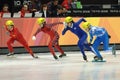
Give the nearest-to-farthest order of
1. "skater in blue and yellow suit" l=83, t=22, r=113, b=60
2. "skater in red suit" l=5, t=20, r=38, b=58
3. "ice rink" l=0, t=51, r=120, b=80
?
"ice rink" l=0, t=51, r=120, b=80 < "skater in blue and yellow suit" l=83, t=22, r=113, b=60 < "skater in red suit" l=5, t=20, r=38, b=58

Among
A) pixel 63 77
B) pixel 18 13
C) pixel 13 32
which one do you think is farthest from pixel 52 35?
pixel 63 77

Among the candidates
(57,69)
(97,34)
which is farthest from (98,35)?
(57,69)

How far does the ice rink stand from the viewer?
36.5 feet

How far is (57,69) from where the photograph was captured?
42.7 feet

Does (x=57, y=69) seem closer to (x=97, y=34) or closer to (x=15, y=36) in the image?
(x=97, y=34)

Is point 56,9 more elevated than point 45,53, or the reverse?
point 56,9

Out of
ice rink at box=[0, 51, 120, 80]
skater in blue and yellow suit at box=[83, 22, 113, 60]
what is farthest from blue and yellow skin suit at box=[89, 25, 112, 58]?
ice rink at box=[0, 51, 120, 80]

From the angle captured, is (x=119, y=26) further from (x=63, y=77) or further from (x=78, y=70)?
(x=63, y=77)

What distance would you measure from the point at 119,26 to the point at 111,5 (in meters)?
1.17

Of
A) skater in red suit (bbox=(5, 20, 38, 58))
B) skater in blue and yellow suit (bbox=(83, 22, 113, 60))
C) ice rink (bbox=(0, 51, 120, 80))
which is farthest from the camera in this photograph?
skater in red suit (bbox=(5, 20, 38, 58))

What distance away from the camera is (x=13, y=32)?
17.2m

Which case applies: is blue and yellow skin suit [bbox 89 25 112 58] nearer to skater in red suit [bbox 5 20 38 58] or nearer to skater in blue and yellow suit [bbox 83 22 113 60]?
skater in blue and yellow suit [bbox 83 22 113 60]

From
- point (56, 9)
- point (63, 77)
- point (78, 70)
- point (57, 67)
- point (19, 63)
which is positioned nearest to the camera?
point (63, 77)

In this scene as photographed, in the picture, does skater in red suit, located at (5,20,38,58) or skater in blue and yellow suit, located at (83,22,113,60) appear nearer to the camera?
skater in blue and yellow suit, located at (83,22,113,60)
